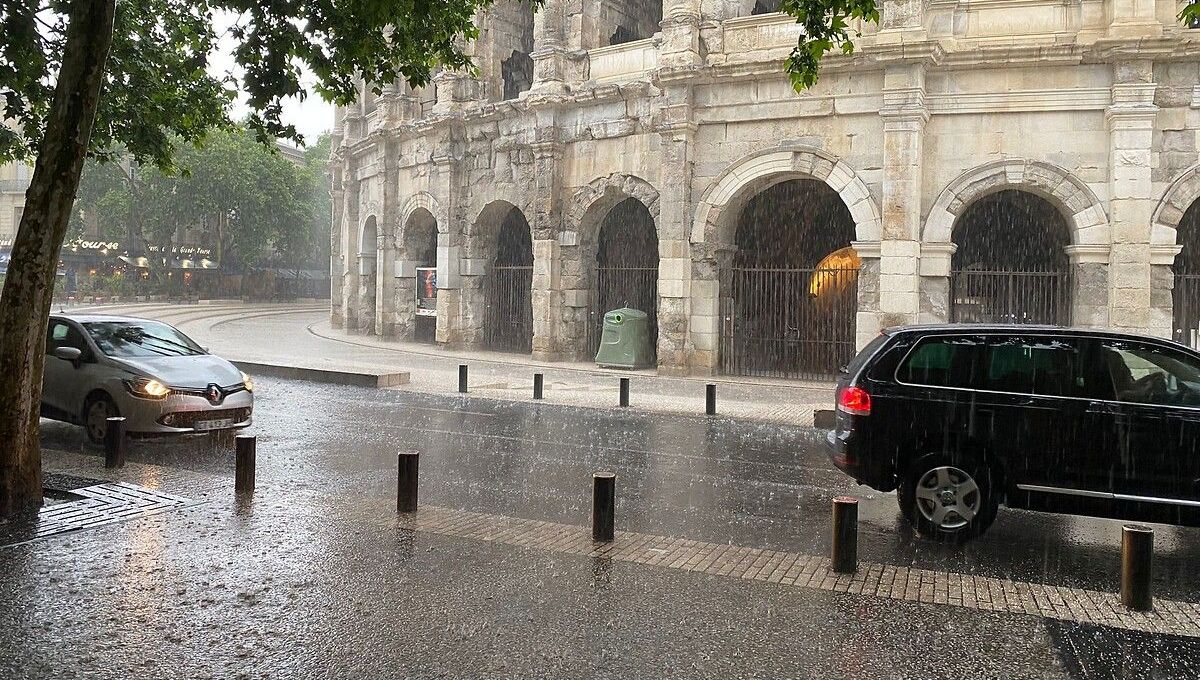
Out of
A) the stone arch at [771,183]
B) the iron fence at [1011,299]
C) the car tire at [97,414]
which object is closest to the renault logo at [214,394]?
the car tire at [97,414]

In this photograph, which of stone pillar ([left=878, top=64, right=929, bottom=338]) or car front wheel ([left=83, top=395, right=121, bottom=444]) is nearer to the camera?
car front wheel ([left=83, top=395, right=121, bottom=444])

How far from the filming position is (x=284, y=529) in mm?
6309

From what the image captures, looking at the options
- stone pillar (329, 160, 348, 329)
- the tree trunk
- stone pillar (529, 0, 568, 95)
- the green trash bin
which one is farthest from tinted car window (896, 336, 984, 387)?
stone pillar (329, 160, 348, 329)

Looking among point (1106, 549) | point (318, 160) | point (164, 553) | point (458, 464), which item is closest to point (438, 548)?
point (164, 553)

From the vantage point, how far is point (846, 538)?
550 cm

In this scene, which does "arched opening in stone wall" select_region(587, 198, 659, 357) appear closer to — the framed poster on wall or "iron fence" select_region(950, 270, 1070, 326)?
the framed poster on wall

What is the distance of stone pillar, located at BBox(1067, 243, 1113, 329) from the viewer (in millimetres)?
15328

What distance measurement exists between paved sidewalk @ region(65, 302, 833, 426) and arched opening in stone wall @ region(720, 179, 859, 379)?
65.8 inches

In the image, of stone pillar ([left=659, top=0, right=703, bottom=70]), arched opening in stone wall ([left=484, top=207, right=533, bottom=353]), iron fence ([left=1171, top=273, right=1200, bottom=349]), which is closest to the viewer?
iron fence ([left=1171, top=273, right=1200, bottom=349])

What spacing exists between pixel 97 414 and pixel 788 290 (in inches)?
522

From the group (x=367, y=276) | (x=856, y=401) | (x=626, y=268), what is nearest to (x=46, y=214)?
(x=856, y=401)

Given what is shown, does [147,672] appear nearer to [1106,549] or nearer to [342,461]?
[342,461]

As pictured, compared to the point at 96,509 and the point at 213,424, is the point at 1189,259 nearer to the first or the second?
the point at 213,424

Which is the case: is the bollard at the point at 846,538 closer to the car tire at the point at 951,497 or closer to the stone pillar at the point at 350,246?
the car tire at the point at 951,497
